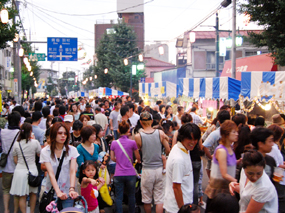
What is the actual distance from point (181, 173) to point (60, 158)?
1.70 meters

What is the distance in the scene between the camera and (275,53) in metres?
16.2

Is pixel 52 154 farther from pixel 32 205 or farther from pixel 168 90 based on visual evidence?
pixel 168 90

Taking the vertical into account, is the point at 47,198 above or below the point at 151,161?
below

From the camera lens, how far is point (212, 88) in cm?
1313

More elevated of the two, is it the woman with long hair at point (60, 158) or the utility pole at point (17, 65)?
the utility pole at point (17, 65)

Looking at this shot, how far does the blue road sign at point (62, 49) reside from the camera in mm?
23234

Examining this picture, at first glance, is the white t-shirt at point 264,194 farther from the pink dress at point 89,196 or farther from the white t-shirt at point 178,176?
the pink dress at point 89,196

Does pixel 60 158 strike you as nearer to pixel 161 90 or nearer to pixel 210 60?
pixel 161 90

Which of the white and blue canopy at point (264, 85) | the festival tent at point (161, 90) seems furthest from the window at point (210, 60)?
the white and blue canopy at point (264, 85)

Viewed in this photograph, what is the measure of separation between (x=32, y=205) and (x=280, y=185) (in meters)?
4.16

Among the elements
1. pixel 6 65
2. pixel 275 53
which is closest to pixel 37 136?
pixel 275 53

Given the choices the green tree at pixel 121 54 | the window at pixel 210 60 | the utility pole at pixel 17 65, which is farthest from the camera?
the green tree at pixel 121 54

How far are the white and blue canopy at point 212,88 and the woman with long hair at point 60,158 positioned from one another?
8.86 metres

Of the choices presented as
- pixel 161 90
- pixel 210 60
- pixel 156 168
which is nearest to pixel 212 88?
pixel 161 90
